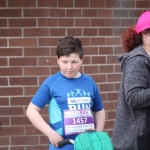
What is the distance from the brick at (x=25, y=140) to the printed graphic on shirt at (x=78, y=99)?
1.93 metres

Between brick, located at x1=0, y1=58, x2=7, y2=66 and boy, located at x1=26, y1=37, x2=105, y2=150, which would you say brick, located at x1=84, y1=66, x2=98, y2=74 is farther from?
boy, located at x1=26, y1=37, x2=105, y2=150

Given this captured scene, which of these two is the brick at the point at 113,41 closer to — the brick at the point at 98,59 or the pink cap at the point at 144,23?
the brick at the point at 98,59

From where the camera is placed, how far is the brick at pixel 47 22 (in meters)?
4.44

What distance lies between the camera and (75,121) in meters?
2.70

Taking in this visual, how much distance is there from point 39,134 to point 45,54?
972 millimetres

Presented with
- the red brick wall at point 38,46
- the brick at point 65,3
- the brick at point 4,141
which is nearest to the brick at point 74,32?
the red brick wall at point 38,46

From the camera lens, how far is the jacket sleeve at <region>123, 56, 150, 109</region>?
255 cm

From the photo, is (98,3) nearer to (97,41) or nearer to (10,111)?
(97,41)

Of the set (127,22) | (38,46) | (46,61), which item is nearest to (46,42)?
(38,46)

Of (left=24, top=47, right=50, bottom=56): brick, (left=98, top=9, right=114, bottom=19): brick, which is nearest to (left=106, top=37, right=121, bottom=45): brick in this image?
(left=98, top=9, right=114, bottom=19): brick

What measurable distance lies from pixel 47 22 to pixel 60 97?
1935mm

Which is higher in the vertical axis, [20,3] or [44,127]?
[20,3]

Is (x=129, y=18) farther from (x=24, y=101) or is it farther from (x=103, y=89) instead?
(x=24, y=101)

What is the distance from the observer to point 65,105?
270cm
